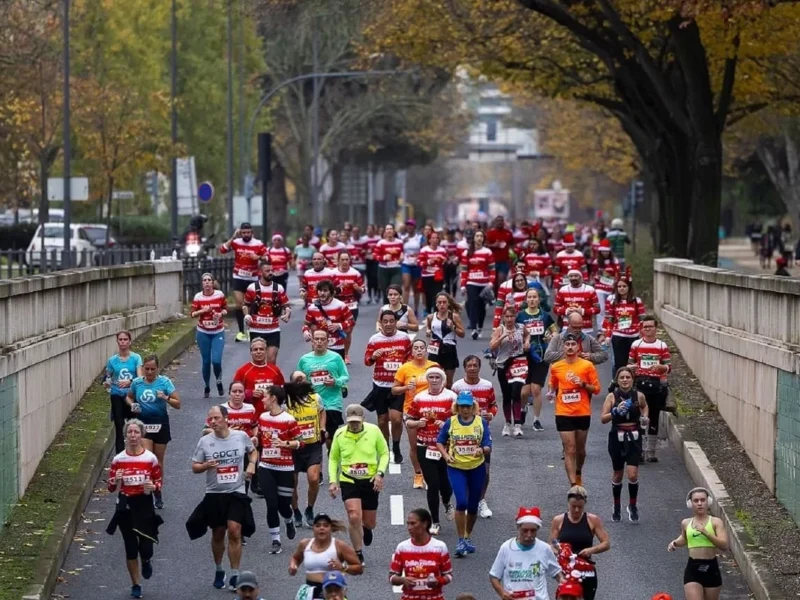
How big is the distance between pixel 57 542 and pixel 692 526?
17.5 ft

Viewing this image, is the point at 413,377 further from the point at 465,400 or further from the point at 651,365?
the point at 651,365

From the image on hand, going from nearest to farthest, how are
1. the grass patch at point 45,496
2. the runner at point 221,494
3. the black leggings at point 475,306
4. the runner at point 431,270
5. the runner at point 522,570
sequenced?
1. the runner at point 522,570
2. the grass patch at point 45,496
3. the runner at point 221,494
4. the black leggings at point 475,306
5. the runner at point 431,270

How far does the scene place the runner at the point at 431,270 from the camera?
31.6 meters

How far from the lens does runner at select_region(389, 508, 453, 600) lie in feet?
39.3

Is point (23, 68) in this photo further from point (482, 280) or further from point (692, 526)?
point (692, 526)

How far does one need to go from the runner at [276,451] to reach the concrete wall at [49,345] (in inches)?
92.6

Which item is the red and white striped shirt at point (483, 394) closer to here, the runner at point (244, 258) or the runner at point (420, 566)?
the runner at point (420, 566)

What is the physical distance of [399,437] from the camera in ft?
62.7

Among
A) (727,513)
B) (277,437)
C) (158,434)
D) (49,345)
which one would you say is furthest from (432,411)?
(49,345)

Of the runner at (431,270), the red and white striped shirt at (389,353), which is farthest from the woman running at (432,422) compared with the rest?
the runner at (431,270)

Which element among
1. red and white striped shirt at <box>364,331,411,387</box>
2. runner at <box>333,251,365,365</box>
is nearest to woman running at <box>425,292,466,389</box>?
red and white striped shirt at <box>364,331,411,387</box>

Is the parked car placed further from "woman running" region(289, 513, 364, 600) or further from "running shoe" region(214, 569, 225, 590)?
"woman running" region(289, 513, 364, 600)

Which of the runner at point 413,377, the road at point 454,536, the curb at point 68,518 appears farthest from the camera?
the runner at point 413,377

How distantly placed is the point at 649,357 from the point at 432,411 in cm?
412
